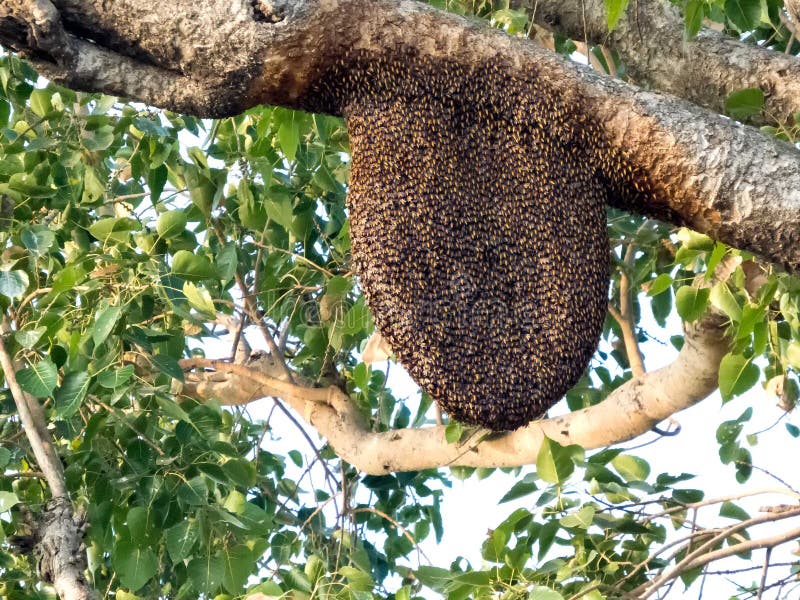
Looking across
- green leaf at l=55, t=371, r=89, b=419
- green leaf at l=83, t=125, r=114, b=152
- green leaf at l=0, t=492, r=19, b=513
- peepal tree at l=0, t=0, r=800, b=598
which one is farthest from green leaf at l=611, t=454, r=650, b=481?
green leaf at l=83, t=125, r=114, b=152

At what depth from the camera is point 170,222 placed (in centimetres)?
313

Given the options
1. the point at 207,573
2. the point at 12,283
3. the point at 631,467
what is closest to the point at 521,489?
the point at 631,467

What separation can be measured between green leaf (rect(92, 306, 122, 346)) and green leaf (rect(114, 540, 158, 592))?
0.68 metres

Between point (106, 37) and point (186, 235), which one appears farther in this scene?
point (186, 235)

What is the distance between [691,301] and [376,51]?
1.23 meters

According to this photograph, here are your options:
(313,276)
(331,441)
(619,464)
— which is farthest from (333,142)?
(619,464)

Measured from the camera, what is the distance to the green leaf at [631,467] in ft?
10.3

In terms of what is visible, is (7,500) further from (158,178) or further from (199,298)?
(158,178)

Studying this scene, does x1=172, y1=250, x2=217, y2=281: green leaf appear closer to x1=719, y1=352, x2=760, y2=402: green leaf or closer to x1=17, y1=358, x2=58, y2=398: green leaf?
x1=17, y1=358, x2=58, y2=398: green leaf

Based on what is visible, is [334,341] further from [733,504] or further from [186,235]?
[733,504]

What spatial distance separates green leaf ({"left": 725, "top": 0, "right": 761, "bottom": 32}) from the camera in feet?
8.75

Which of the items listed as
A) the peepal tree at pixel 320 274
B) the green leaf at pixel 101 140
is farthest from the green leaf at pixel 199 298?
the green leaf at pixel 101 140

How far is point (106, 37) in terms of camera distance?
2.16m

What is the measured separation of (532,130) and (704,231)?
1.32 ft
